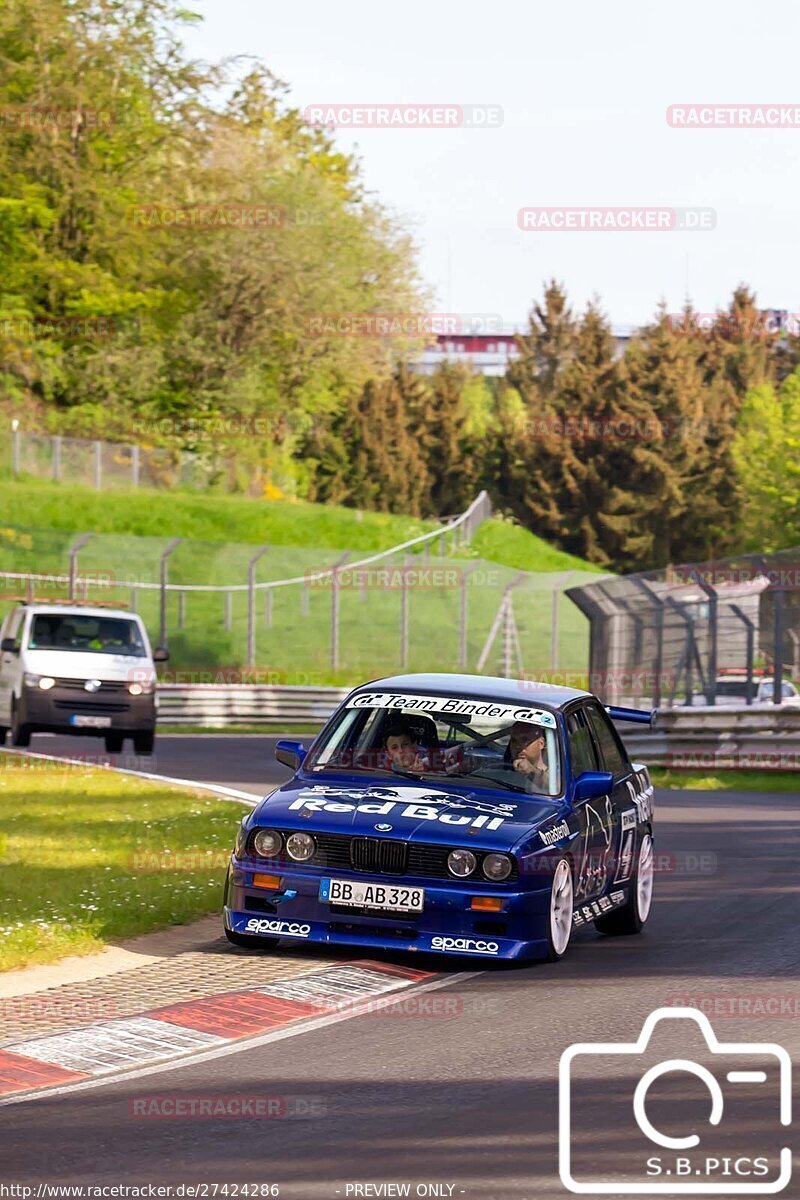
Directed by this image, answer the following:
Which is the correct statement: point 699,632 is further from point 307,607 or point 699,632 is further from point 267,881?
point 267,881

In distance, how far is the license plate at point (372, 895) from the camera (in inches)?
401

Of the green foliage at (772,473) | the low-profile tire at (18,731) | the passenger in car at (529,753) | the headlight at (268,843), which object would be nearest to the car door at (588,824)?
the passenger in car at (529,753)

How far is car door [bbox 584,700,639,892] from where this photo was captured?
38.2 feet

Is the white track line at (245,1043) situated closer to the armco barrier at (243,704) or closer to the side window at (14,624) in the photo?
the side window at (14,624)

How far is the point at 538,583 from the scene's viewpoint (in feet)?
184

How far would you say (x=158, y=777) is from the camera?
75.9 ft

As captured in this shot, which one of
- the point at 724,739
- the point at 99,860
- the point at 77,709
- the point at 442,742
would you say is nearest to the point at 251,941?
the point at 442,742

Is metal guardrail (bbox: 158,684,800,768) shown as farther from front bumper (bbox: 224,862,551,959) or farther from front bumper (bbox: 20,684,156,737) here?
front bumper (bbox: 224,862,551,959)

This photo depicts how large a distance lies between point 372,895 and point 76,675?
55.5 ft

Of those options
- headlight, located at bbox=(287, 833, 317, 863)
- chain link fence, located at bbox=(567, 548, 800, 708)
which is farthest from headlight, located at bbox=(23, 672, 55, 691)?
headlight, located at bbox=(287, 833, 317, 863)

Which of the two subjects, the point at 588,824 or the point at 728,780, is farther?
the point at 728,780

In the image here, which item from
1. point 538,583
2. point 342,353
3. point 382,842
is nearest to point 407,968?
point 382,842

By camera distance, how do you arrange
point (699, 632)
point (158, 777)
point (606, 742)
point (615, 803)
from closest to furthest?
1. point (615, 803)
2. point (606, 742)
3. point (158, 777)
4. point (699, 632)

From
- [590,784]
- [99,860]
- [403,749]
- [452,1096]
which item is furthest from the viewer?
[99,860]
